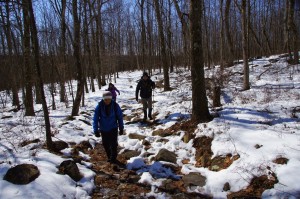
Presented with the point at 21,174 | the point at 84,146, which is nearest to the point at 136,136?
the point at 84,146

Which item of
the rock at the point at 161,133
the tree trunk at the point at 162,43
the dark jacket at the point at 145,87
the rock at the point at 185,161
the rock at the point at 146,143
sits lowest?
the rock at the point at 185,161

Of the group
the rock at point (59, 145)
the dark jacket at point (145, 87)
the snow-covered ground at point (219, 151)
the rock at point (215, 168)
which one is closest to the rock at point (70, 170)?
the snow-covered ground at point (219, 151)

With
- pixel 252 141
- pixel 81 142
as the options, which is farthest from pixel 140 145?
pixel 252 141

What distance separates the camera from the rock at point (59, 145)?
6.75 meters

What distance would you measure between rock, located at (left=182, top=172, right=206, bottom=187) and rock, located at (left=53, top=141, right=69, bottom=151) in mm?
3539

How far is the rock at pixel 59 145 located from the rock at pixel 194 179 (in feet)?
11.6

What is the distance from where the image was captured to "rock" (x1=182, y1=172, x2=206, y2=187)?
496cm

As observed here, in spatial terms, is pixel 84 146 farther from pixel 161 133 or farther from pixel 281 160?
pixel 281 160

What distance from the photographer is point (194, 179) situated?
5.11m

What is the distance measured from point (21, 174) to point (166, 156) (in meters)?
3.26

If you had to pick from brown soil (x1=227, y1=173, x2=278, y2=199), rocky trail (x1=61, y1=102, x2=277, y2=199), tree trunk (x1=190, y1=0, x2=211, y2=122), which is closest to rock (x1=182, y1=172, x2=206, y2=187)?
rocky trail (x1=61, y1=102, x2=277, y2=199)

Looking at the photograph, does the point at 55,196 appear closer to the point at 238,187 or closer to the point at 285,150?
the point at 238,187

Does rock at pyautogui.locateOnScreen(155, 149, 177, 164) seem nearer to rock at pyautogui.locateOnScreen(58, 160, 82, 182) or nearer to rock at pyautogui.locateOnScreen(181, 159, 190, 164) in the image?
rock at pyautogui.locateOnScreen(181, 159, 190, 164)

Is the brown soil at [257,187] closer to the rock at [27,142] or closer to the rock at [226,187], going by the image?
the rock at [226,187]
